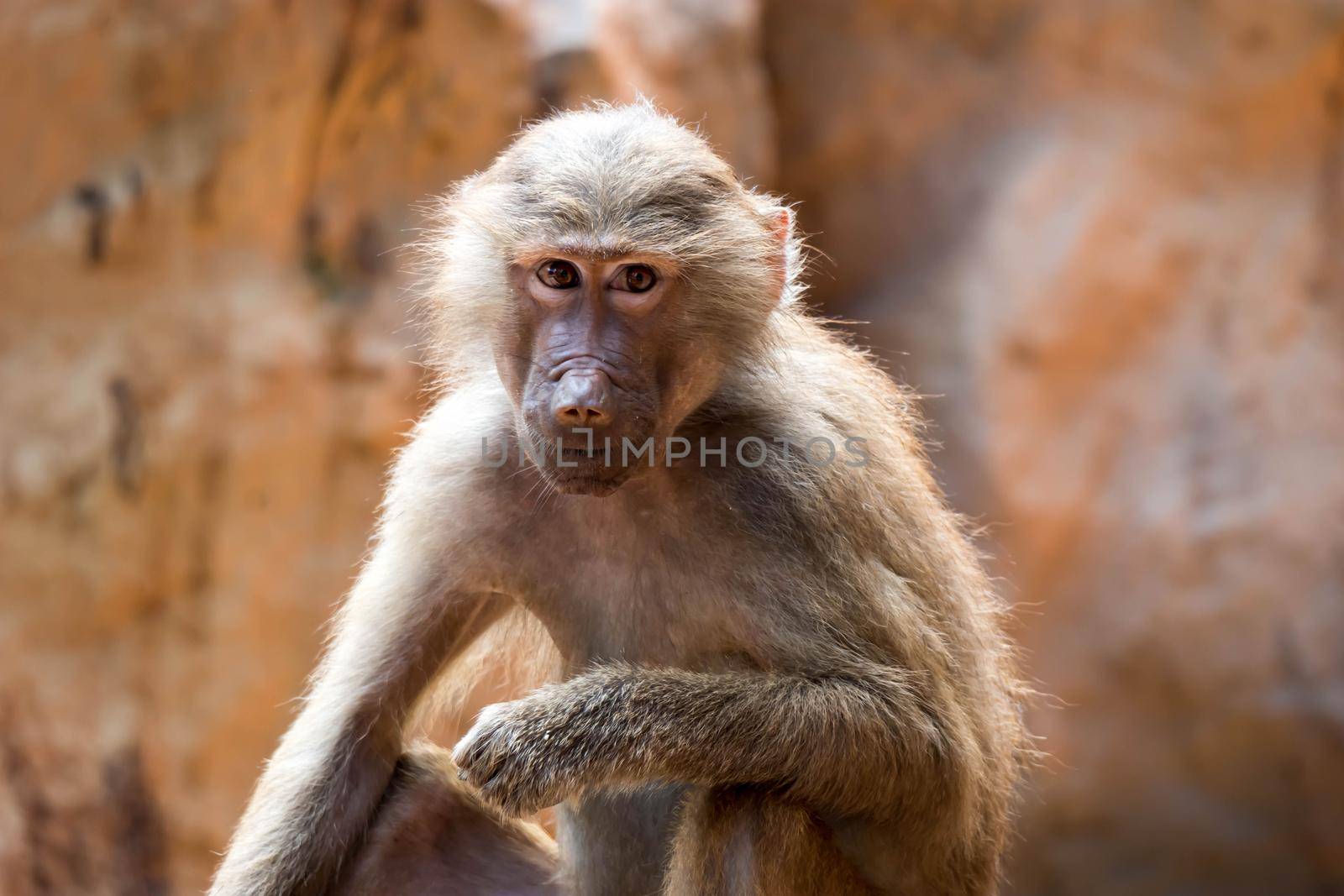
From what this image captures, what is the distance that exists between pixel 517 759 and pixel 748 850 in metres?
0.46

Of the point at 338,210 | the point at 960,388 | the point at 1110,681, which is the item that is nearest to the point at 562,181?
the point at 338,210

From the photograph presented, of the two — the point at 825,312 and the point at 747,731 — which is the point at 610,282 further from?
the point at 825,312

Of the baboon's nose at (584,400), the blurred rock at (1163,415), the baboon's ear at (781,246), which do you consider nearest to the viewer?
A: the baboon's nose at (584,400)

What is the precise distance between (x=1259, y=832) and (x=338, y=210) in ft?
14.7

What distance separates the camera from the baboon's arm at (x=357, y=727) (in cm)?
313

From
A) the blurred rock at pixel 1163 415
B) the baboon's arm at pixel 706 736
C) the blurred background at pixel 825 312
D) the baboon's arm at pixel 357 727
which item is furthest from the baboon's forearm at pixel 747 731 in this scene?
the blurred rock at pixel 1163 415

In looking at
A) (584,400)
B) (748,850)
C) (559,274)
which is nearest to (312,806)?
(748,850)

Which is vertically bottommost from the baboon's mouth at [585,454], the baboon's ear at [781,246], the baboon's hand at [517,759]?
the baboon's hand at [517,759]

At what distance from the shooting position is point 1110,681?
6301mm

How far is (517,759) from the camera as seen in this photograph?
268 centimetres

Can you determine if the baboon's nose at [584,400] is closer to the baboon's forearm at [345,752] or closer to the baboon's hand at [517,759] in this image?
the baboon's hand at [517,759]

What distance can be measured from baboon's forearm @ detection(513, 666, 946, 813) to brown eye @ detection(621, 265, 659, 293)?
734mm

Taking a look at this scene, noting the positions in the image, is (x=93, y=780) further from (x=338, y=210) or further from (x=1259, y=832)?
(x=1259, y=832)

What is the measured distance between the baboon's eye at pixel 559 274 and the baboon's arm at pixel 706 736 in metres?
0.75
